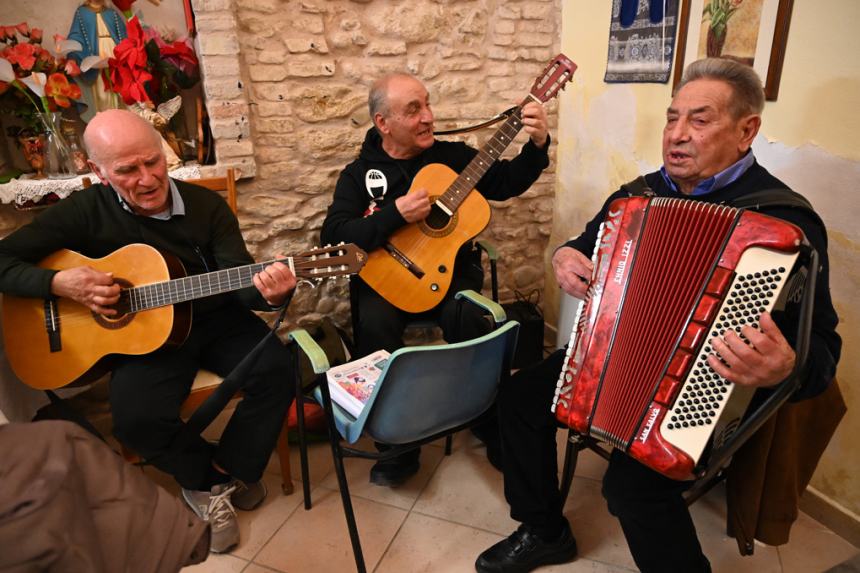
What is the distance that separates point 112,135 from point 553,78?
147cm

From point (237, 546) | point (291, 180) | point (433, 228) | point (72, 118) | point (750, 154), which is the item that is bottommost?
point (237, 546)

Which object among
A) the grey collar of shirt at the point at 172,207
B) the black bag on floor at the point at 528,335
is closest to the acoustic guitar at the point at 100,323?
the grey collar of shirt at the point at 172,207

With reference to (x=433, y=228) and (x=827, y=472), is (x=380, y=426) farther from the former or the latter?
(x=827, y=472)

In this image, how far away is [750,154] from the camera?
134cm

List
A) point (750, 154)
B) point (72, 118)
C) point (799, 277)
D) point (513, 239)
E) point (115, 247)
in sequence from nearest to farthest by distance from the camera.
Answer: point (799, 277), point (750, 154), point (115, 247), point (72, 118), point (513, 239)

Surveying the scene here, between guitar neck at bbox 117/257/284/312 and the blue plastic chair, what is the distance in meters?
0.31

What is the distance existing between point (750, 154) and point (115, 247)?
183 centimetres

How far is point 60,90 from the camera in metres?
1.96

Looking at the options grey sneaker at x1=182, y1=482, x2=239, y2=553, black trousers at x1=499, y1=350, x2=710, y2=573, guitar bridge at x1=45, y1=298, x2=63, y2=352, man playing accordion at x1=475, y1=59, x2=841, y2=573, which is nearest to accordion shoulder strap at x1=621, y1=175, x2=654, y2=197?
man playing accordion at x1=475, y1=59, x2=841, y2=573

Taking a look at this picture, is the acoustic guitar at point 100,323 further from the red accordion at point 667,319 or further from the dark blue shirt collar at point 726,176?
the dark blue shirt collar at point 726,176

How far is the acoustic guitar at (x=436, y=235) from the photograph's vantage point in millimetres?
1994

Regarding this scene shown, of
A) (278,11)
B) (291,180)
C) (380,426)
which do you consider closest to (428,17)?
(278,11)

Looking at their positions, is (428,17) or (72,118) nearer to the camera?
(72,118)

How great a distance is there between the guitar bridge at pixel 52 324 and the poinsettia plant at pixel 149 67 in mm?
892
